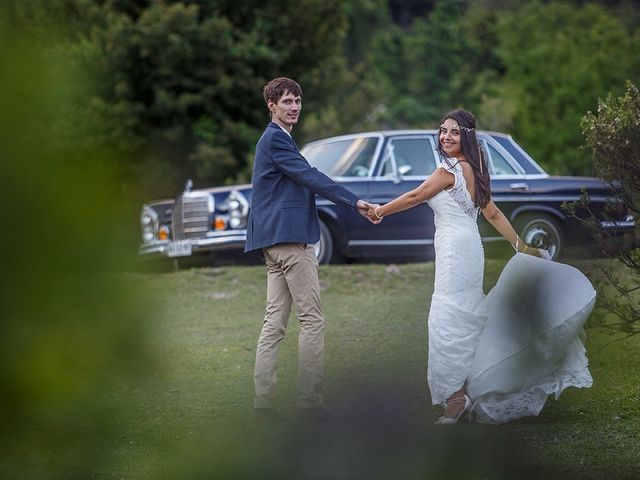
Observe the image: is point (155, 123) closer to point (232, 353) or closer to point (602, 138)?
point (232, 353)

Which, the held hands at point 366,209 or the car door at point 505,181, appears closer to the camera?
the held hands at point 366,209

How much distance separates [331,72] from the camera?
2359 centimetres

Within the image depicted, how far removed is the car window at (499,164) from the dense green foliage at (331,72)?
12.0 feet

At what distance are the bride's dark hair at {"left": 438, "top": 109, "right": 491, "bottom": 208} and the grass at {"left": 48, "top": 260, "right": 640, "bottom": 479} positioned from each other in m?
0.85

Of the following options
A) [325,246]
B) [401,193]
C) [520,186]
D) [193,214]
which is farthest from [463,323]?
[193,214]

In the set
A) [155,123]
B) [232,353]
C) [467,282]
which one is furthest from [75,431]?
[155,123]

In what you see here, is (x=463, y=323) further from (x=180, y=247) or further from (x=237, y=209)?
(x=180, y=247)

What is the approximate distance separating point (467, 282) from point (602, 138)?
1.02 meters

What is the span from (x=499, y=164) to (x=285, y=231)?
24.1ft

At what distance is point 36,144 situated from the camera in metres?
0.94

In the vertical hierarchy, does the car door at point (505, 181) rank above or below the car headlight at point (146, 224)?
below

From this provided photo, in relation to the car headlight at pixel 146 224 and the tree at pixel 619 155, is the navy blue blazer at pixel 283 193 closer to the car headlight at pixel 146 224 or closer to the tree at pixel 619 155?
the tree at pixel 619 155

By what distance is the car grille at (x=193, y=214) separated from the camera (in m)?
13.0

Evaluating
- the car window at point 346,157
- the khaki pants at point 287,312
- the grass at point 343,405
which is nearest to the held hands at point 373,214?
the khaki pants at point 287,312
